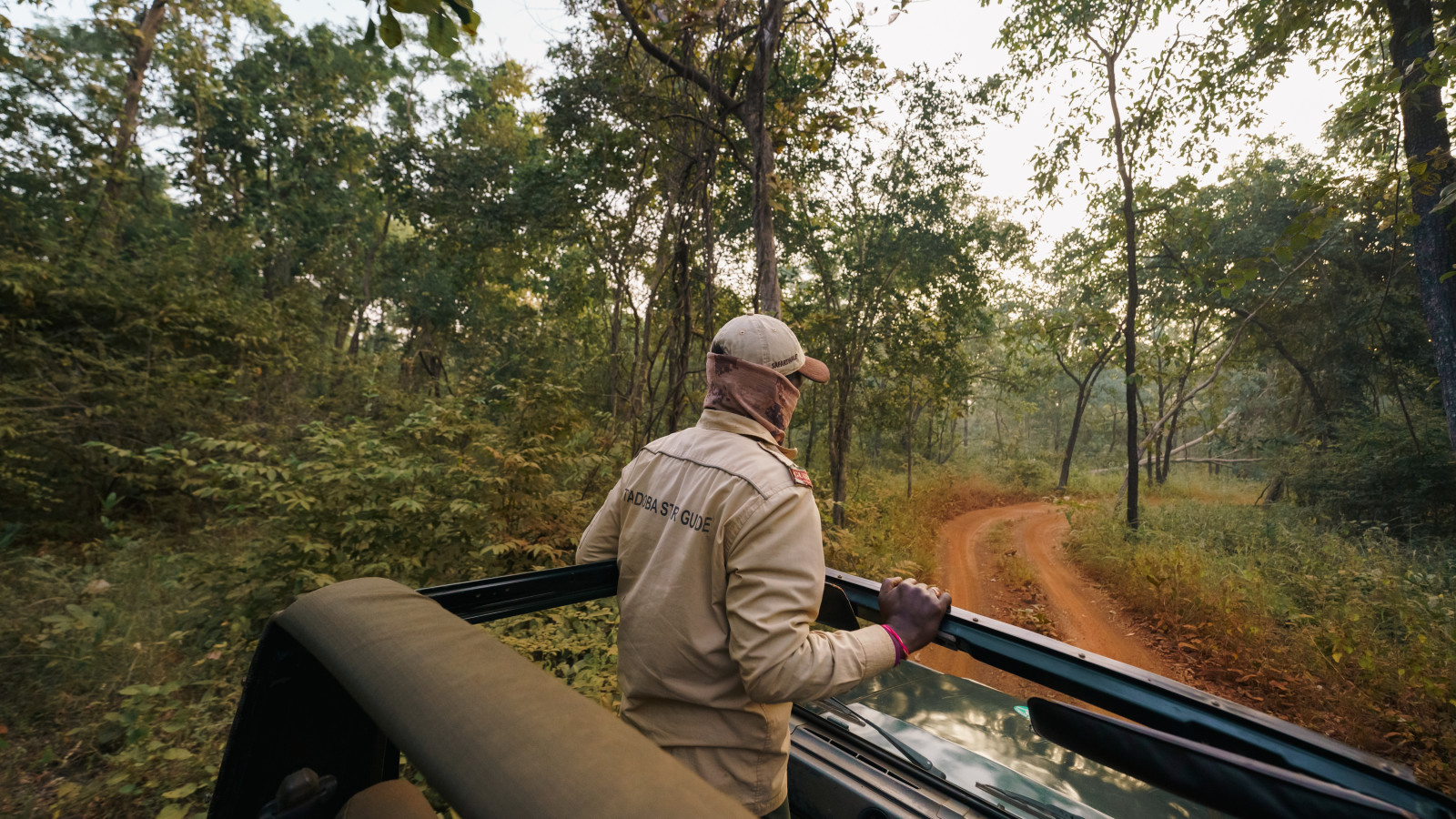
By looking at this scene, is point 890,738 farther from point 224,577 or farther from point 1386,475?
point 1386,475

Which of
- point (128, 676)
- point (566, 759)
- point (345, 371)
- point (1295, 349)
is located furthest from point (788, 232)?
point (1295, 349)

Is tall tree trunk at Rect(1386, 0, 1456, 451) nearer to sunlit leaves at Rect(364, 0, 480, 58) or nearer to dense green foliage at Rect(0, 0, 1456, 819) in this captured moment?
dense green foliage at Rect(0, 0, 1456, 819)

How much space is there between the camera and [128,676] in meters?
3.84

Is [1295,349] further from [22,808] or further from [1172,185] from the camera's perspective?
[22,808]

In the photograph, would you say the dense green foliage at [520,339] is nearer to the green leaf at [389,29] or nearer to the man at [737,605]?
the green leaf at [389,29]

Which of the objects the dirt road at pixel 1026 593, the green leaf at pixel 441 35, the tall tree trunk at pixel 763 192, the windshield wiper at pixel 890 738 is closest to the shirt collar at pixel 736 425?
the windshield wiper at pixel 890 738

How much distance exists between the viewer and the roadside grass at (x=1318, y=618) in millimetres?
4453

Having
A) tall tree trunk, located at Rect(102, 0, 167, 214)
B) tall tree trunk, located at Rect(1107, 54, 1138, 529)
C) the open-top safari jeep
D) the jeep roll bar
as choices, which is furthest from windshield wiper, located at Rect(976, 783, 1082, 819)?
tall tree trunk, located at Rect(102, 0, 167, 214)

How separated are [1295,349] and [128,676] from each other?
20347mm

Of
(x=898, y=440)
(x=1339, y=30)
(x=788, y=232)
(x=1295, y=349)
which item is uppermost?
(x=1339, y=30)

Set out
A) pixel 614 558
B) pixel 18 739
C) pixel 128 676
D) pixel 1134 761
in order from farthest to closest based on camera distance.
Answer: pixel 128 676, pixel 18 739, pixel 614 558, pixel 1134 761

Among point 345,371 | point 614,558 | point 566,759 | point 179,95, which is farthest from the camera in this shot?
point 179,95

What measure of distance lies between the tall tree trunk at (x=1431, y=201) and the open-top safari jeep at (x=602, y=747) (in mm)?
6541

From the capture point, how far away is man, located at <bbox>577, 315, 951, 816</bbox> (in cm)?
129
